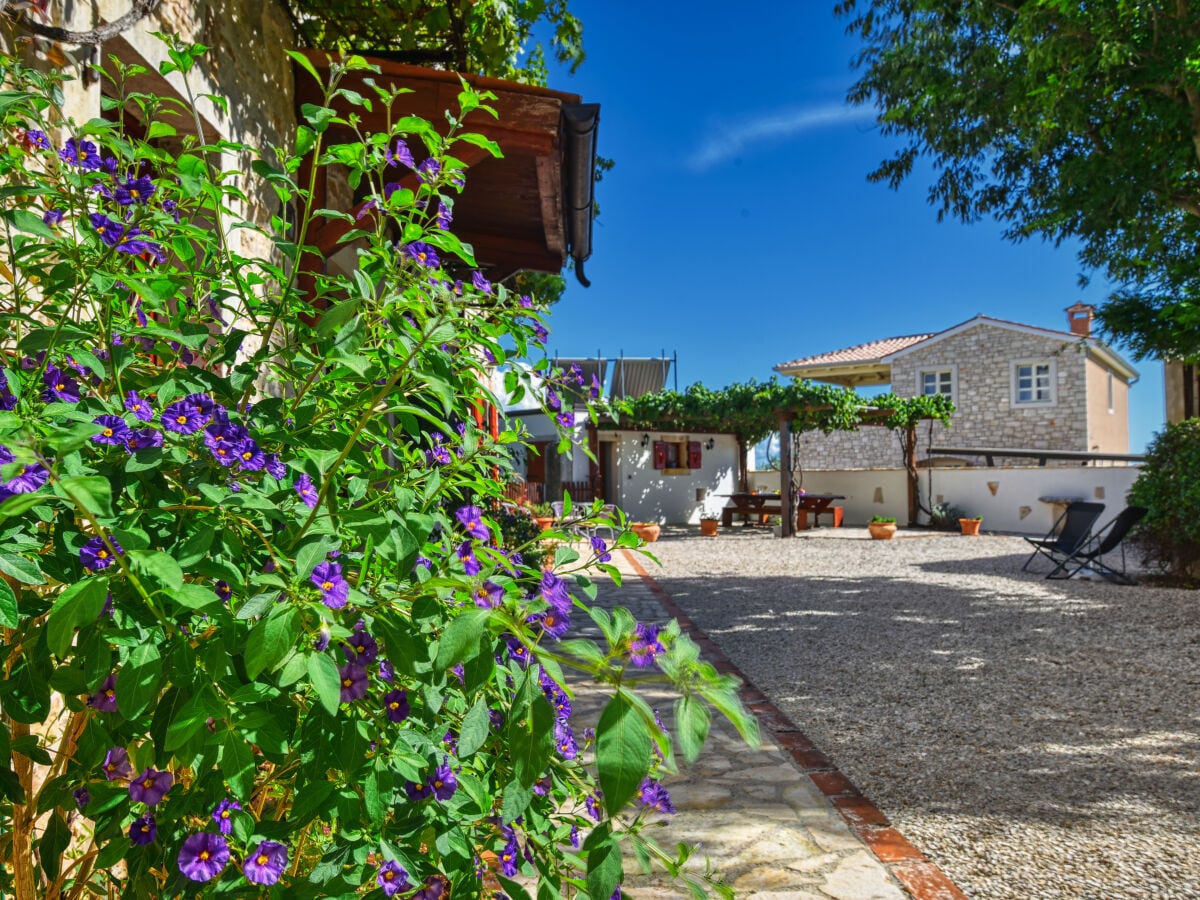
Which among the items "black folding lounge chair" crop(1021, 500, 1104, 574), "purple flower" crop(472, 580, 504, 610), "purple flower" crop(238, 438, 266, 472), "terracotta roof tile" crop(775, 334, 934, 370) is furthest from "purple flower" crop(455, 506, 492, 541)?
"terracotta roof tile" crop(775, 334, 934, 370)

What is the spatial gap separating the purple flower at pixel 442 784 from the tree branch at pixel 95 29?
203 cm

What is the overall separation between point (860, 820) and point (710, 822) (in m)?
0.51

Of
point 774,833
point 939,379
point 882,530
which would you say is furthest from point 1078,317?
point 774,833

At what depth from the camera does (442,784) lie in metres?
1.09

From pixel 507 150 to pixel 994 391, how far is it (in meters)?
20.7

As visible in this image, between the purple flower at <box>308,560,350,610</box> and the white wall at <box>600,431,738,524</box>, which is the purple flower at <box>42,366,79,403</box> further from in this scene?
the white wall at <box>600,431,738,524</box>

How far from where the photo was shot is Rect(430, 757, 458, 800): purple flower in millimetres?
1087

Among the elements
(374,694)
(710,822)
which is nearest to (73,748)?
(374,694)

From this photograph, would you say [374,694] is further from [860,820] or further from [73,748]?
[860,820]

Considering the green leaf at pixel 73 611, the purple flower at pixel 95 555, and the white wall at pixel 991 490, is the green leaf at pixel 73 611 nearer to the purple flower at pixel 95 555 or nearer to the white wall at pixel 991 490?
the purple flower at pixel 95 555

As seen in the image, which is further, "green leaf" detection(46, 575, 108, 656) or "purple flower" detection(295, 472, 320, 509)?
"purple flower" detection(295, 472, 320, 509)

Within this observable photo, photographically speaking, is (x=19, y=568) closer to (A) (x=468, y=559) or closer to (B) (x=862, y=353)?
(A) (x=468, y=559)

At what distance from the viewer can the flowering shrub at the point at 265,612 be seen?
83 centimetres

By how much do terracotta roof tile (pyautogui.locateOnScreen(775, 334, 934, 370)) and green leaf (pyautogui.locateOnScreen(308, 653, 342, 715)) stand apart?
22.9 metres
